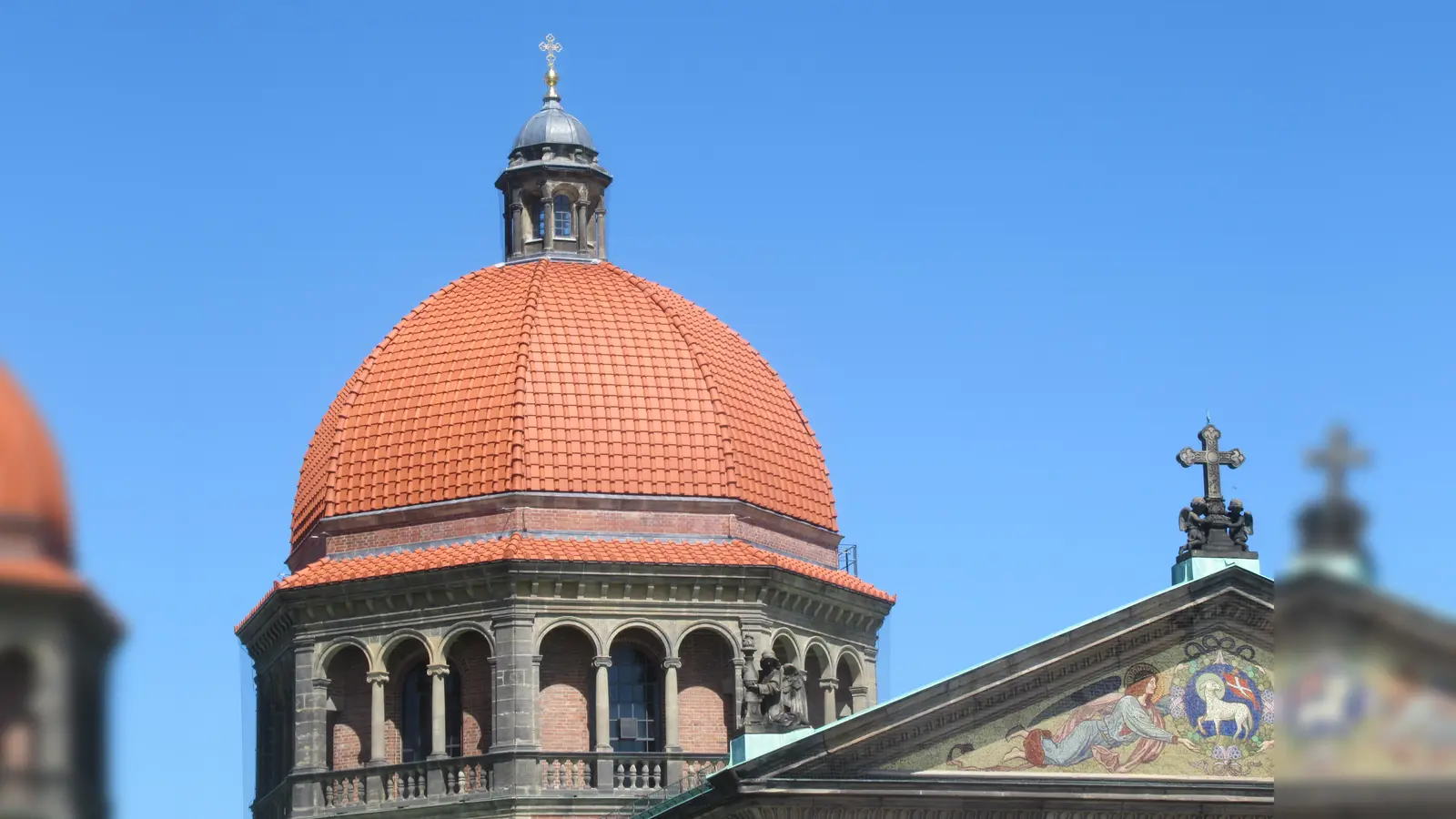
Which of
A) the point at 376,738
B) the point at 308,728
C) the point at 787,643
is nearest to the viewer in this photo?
the point at 376,738

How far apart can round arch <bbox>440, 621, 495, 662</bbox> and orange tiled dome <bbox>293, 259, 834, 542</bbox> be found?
2552 millimetres

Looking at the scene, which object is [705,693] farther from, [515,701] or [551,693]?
[515,701]

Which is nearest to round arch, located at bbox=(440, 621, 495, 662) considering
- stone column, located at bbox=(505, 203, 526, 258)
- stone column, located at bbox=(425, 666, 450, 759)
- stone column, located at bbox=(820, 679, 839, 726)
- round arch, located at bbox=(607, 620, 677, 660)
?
stone column, located at bbox=(425, 666, 450, 759)

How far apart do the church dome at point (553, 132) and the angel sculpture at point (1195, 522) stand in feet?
56.7

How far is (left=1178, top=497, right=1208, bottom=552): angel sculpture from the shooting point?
3422 centimetres

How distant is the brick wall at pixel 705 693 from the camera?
41656mm

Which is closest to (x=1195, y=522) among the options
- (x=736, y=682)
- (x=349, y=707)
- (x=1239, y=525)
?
(x=1239, y=525)

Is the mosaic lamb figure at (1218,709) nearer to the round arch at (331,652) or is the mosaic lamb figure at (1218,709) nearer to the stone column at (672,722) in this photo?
the stone column at (672,722)

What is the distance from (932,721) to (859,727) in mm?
1059

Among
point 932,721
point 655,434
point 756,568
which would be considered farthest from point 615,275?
point 932,721

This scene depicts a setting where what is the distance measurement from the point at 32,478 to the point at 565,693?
39399mm

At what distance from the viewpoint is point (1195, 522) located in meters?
34.3

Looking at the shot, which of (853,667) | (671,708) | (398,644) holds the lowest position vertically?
(671,708)

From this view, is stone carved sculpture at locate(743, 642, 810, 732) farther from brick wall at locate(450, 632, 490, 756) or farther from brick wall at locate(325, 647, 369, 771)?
brick wall at locate(325, 647, 369, 771)
